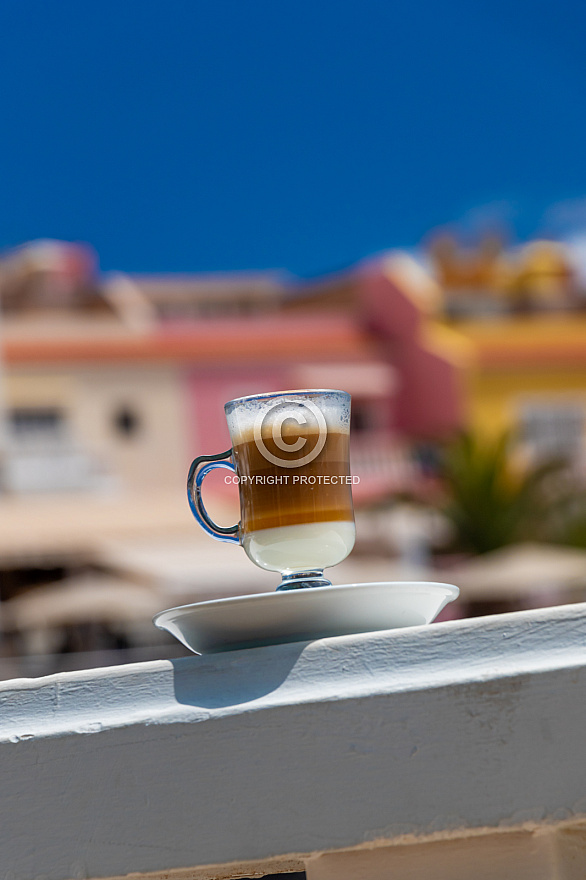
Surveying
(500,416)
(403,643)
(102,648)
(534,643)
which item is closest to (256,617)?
(403,643)

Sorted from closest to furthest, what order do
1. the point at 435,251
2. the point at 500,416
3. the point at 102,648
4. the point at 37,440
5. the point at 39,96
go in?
the point at 102,648 < the point at 37,440 < the point at 500,416 < the point at 435,251 < the point at 39,96

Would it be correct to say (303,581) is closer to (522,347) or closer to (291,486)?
(291,486)

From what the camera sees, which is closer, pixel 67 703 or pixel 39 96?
pixel 67 703

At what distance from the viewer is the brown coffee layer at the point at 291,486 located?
1.35 m

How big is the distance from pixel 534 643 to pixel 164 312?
25396mm

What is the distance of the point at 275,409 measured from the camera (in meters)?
1.35

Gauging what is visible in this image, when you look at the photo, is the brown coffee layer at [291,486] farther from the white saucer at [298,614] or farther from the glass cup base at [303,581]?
the white saucer at [298,614]

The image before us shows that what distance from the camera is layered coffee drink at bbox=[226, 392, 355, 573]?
1.34 metres

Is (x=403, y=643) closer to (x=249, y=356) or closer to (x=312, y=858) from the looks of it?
(x=312, y=858)

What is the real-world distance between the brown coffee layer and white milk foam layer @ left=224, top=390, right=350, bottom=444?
0.04 ft

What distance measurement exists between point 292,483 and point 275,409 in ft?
0.30

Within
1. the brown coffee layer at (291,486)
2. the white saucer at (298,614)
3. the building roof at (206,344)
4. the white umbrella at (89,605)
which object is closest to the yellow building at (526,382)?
the building roof at (206,344)

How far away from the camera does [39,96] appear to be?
29500mm

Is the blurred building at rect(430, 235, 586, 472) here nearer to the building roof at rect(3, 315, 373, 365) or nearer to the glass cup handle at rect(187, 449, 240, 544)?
the building roof at rect(3, 315, 373, 365)
